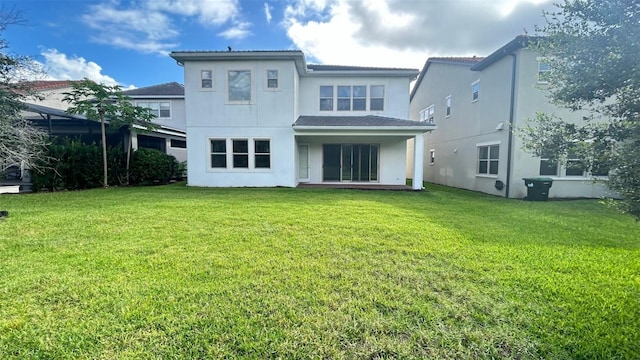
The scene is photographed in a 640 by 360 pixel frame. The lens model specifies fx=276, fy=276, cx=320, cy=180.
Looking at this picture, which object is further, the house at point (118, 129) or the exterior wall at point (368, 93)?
the exterior wall at point (368, 93)

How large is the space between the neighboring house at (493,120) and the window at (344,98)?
6235mm

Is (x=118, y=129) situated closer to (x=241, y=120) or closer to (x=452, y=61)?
(x=241, y=120)

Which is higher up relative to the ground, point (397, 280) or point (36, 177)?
point (36, 177)

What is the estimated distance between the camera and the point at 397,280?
3393 mm

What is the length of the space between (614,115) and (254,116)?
12.3 meters

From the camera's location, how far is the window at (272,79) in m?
12.9

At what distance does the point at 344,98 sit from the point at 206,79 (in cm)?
701

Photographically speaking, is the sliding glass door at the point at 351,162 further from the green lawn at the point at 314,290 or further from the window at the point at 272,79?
the green lawn at the point at 314,290

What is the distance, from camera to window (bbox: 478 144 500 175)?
41.0 feet

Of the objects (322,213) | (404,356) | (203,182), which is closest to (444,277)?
(404,356)

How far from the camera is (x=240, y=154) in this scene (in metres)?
13.4

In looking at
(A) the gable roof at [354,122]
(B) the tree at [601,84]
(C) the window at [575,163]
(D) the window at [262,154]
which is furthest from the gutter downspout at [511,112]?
(D) the window at [262,154]

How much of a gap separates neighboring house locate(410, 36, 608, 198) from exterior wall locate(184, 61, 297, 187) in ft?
29.7

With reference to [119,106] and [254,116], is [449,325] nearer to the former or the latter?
[254,116]
